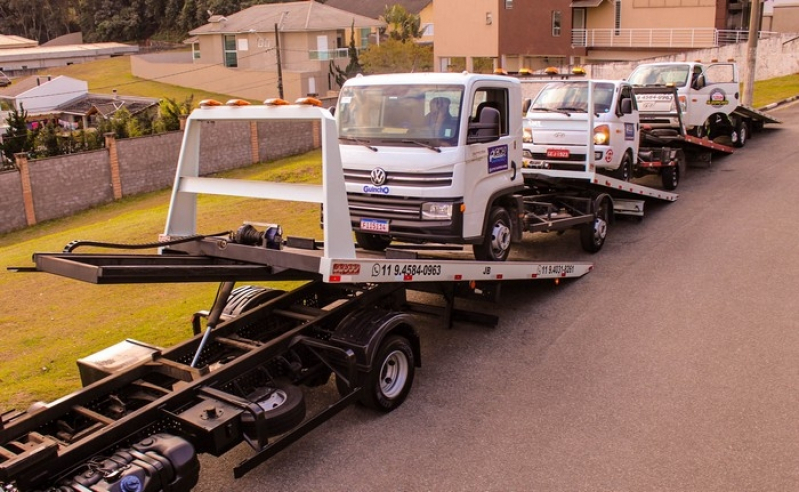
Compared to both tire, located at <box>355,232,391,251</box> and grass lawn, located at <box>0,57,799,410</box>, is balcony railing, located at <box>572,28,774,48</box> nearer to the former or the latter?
grass lawn, located at <box>0,57,799,410</box>

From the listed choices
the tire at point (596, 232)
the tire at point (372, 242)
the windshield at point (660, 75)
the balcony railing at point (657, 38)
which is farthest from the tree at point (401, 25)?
the tire at point (372, 242)

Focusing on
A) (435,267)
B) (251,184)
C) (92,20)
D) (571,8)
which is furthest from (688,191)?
(92,20)

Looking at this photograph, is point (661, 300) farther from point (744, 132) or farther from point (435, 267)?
point (744, 132)

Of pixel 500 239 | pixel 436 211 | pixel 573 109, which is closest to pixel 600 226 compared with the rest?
pixel 573 109

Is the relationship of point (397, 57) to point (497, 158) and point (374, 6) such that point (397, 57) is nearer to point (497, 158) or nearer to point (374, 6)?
point (374, 6)

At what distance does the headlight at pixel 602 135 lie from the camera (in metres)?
12.9

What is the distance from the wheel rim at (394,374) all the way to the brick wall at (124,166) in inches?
706

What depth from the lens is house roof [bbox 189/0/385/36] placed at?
59.6 meters

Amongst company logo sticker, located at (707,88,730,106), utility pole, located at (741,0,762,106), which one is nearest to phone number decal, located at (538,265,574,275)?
company logo sticker, located at (707,88,730,106)

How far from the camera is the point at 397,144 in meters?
8.23

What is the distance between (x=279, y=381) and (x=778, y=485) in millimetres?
4112

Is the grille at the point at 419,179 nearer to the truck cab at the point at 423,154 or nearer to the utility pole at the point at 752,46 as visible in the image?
the truck cab at the point at 423,154

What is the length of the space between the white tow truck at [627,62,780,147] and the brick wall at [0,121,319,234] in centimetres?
1213

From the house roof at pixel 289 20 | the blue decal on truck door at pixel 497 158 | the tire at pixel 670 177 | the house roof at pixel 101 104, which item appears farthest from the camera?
the house roof at pixel 289 20
